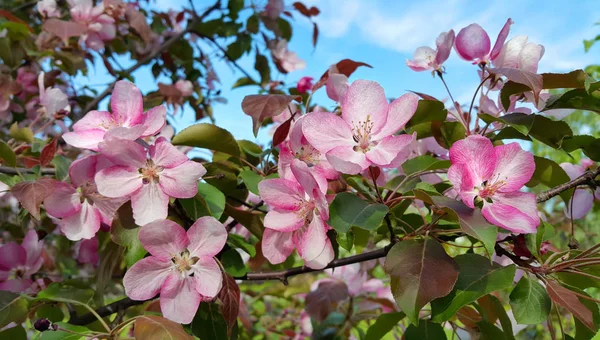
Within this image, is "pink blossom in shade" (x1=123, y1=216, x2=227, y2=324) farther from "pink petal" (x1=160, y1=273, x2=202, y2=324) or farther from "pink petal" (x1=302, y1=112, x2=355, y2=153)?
"pink petal" (x1=302, y1=112, x2=355, y2=153)

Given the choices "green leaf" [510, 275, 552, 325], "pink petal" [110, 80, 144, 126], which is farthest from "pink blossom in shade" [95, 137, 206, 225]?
"green leaf" [510, 275, 552, 325]

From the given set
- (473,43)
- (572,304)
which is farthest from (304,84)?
(572,304)

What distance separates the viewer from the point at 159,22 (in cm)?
246

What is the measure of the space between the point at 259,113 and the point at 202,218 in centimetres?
18

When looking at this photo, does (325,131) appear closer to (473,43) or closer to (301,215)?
(301,215)

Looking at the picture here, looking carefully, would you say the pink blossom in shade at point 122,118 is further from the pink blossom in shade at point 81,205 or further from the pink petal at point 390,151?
the pink petal at point 390,151

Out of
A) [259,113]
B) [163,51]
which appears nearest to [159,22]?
[163,51]

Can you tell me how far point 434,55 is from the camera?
970mm

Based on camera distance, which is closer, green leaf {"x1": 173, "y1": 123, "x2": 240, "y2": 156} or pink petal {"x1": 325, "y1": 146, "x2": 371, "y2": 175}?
pink petal {"x1": 325, "y1": 146, "x2": 371, "y2": 175}

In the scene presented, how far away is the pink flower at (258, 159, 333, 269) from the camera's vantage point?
0.70 meters

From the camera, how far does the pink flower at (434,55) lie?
92 cm

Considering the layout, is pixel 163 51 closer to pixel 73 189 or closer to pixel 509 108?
pixel 73 189

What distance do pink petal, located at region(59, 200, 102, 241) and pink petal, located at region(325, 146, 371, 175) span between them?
1.36 ft

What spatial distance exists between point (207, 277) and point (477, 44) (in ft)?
1.89
